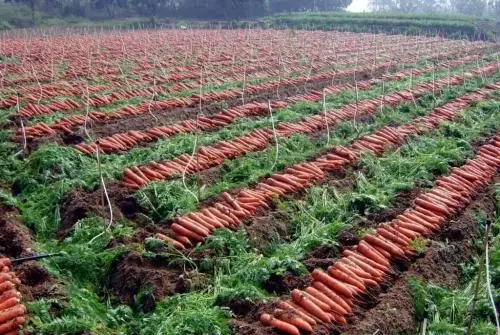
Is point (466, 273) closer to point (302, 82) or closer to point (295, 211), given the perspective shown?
point (295, 211)

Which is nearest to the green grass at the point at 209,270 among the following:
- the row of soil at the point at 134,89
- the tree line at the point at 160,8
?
the row of soil at the point at 134,89

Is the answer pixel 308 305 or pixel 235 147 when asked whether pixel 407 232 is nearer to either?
pixel 308 305

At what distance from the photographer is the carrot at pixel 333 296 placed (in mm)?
5324

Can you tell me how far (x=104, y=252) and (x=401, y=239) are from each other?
3.34m

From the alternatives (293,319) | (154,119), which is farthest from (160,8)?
(293,319)

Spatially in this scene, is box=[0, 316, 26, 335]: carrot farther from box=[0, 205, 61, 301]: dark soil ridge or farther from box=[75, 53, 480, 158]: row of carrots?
box=[75, 53, 480, 158]: row of carrots

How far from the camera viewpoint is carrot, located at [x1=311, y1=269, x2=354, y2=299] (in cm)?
550

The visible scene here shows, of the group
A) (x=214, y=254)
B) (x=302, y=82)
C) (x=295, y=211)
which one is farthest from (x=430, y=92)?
(x=214, y=254)

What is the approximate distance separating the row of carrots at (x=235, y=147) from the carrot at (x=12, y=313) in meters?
3.24

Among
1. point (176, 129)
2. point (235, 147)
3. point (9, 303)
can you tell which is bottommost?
point (9, 303)

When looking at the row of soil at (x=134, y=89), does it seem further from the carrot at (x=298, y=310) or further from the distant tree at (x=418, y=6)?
the distant tree at (x=418, y=6)

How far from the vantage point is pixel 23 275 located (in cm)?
570

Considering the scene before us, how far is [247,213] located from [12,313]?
3.16m

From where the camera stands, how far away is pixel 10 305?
5.04 metres
